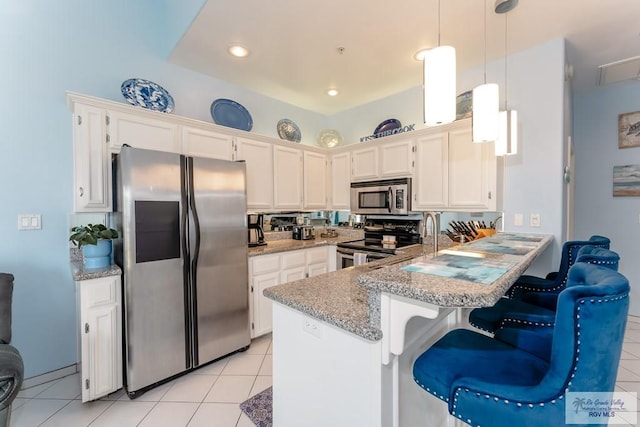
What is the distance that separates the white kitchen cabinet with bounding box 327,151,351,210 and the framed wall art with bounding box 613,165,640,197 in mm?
3167

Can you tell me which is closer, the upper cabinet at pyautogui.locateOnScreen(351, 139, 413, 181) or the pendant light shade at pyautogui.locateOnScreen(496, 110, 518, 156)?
the pendant light shade at pyautogui.locateOnScreen(496, 110, 518, 156)

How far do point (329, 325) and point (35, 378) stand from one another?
259 centimetres

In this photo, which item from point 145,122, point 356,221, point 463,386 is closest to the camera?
point 463,386

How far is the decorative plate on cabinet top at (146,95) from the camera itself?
7.86 feet

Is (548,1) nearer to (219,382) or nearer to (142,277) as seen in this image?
(142,277)

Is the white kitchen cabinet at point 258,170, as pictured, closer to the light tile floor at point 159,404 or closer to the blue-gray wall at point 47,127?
the blue-gray wall at point 47,127

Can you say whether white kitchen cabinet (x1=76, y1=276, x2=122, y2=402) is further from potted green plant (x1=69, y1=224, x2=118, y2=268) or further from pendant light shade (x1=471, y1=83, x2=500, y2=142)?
pendant light shade (x1=471, y1=83, x2=500, y2=142)

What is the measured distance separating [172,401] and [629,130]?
533 centimetres

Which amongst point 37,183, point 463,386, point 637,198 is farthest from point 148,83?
point 637,198

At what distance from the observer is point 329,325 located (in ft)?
3.67

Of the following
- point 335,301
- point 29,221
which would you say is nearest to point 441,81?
point 335,301

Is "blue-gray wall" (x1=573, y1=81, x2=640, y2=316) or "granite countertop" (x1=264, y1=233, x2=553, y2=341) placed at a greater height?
"blue-gray wall" (x1=573, y1=81, x2=640, y2=316)

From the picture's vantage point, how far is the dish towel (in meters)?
3.05

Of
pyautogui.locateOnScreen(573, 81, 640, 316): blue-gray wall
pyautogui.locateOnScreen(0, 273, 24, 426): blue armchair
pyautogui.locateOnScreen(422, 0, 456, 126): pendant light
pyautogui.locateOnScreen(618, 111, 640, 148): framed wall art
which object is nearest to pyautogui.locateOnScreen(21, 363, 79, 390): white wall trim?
pyautogui.locateOnScreen(0, 273, 24, 426): blue armchair
